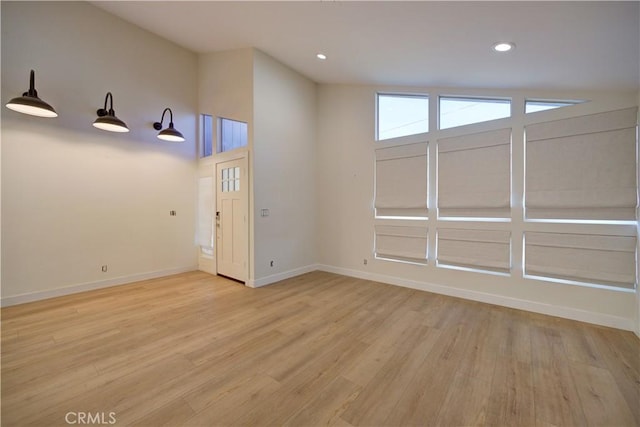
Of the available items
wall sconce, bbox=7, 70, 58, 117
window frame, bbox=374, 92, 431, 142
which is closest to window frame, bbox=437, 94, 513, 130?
window frame, bbox=374, 92, 431, 142

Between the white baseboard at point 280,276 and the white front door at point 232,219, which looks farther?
the white front door at point 232,219

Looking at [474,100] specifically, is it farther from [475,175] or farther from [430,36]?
[430,36]

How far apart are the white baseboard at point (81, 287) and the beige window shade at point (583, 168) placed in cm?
614

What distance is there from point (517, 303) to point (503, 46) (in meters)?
3.13

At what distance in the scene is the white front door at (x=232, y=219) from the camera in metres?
4.41

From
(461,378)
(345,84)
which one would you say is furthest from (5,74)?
(461,378)

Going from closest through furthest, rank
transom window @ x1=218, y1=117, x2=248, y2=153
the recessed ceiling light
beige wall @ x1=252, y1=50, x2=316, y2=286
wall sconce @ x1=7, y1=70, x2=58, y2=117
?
1. the recessed ceiling light
2. wall sconce @ x1=7, y1=70, x2=58, y2=117
3. beige wall @ x1=252, y1=50, x2=316, y2=286
4. transom window @ x1=218, y1=117, x2=248, y2=153

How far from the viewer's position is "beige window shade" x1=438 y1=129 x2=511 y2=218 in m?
3.54

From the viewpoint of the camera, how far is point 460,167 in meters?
3.88

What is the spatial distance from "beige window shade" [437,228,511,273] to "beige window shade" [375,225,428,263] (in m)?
0.27

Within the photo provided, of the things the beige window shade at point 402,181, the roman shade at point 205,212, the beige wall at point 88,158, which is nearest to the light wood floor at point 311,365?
the beige wall at point 88,158

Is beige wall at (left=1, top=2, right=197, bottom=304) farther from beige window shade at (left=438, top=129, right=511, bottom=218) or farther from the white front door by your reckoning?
beige window shade at (left=438, top=129, right=511, bottom=218)

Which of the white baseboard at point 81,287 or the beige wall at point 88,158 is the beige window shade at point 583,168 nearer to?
the beige wall at point 88,158

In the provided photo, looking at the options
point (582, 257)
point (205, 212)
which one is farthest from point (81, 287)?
point (582, 257)
